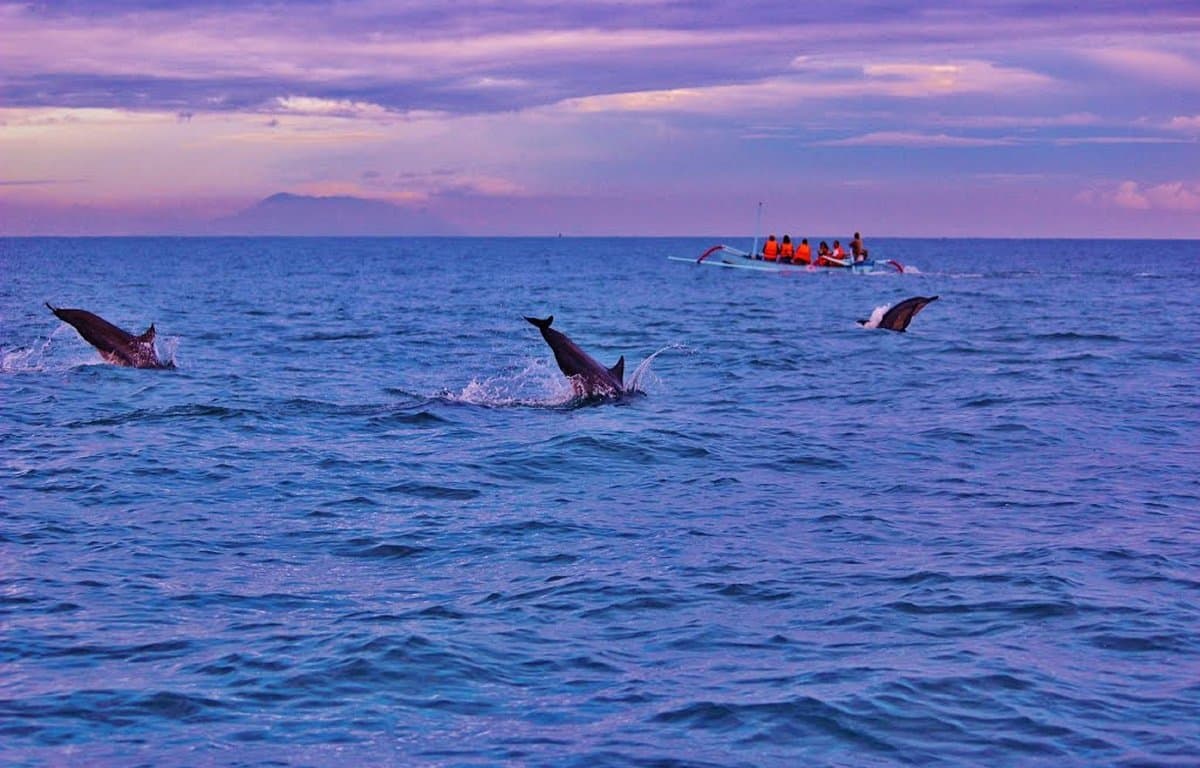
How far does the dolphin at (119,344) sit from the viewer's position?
91.2 feet

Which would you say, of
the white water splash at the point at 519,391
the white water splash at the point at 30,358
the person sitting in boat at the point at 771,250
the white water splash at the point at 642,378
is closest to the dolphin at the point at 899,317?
the white water splash at the point at 642,378

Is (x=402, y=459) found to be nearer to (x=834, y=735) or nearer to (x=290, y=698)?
(x=290, y=698)

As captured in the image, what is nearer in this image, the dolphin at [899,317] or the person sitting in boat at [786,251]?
the dolphin at [899,317]

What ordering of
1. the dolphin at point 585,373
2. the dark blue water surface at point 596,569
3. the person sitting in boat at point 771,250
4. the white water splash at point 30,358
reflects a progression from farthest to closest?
the person sitting in boat at point 771,250 < the white water splash at point 30,358 < the dolphin at point 585,373 < the dark blue water surface at point 596,569

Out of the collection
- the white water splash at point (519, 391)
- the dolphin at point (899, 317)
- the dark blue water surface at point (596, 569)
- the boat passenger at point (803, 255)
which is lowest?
the dark blue water surface at point (596, 569)

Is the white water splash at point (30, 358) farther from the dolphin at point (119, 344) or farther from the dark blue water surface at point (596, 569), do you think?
the dolphin at point (119, 344)

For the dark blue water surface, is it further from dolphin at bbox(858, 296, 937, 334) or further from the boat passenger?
the boat passenger

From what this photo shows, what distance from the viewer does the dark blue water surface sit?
8406mm

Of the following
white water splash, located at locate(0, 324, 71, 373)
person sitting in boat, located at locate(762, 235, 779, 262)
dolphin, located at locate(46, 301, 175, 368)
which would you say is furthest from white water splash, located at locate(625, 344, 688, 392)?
person sitting in boat, located at locate(762, 235, 779, 262)

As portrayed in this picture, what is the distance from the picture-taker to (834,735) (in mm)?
8297

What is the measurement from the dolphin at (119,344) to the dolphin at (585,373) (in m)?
9.84

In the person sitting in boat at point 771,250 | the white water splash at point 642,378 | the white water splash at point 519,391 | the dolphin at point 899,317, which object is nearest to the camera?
the white water splash at point 519,391

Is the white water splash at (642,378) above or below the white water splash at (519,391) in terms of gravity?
above

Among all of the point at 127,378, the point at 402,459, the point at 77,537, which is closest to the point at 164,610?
the point at 77,537
